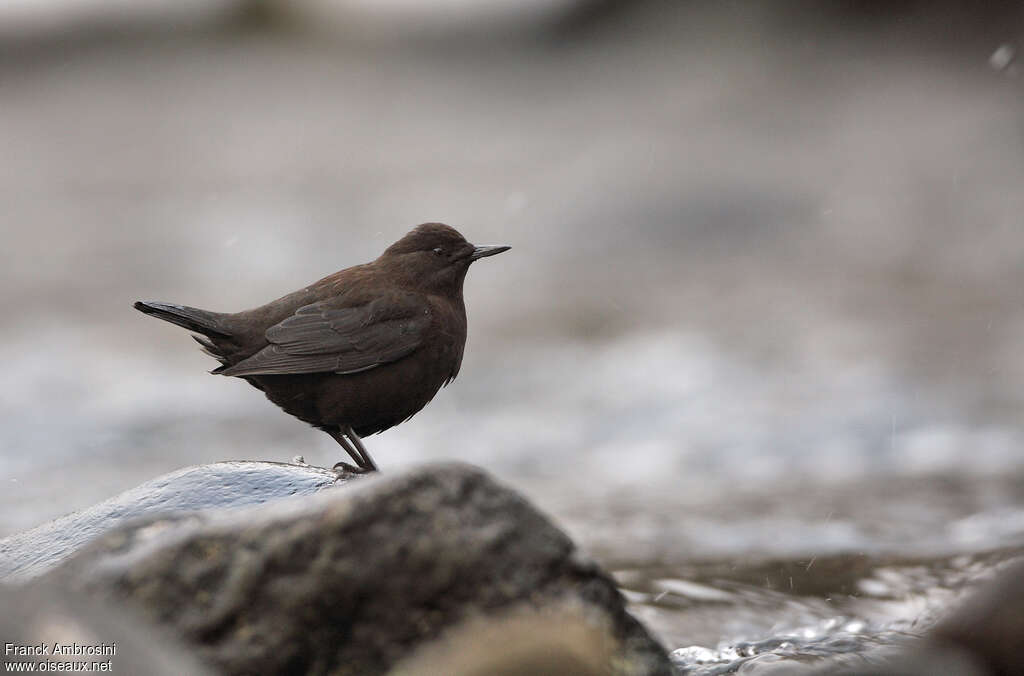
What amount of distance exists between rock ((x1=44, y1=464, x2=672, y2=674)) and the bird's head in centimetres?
167

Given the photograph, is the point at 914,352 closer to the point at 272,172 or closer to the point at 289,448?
the point at 289,448

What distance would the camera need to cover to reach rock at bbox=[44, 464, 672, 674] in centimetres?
314

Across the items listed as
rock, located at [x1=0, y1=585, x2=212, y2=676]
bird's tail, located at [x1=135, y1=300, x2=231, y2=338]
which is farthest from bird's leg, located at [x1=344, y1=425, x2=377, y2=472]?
rock, located at [x1=0, y1=585, x2=212, y2=676]

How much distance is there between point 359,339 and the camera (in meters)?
4.61

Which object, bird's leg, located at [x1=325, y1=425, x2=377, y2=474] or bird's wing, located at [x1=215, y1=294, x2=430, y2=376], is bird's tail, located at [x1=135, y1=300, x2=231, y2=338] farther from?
bird's leg, located at [x1=325, y1=425, x2=377, y2=474]

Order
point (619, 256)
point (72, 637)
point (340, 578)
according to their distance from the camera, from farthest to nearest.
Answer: point (619, 256) < point (340, 578) < point (72, 637)

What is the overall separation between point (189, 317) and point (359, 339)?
0.65m

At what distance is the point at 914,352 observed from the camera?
37.4 feet

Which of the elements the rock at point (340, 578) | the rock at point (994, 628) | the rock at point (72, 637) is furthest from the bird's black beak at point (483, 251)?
the rock at point (72, 637)

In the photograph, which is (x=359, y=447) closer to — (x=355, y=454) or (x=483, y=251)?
(x=355, y=454)

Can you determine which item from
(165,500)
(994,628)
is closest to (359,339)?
(165,500)

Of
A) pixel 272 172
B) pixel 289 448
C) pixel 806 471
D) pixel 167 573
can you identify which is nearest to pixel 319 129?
pixel 272 172

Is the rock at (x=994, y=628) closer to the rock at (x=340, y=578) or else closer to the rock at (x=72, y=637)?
the rock at (x=340, y=578)

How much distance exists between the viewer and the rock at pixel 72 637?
2641 millimetres
